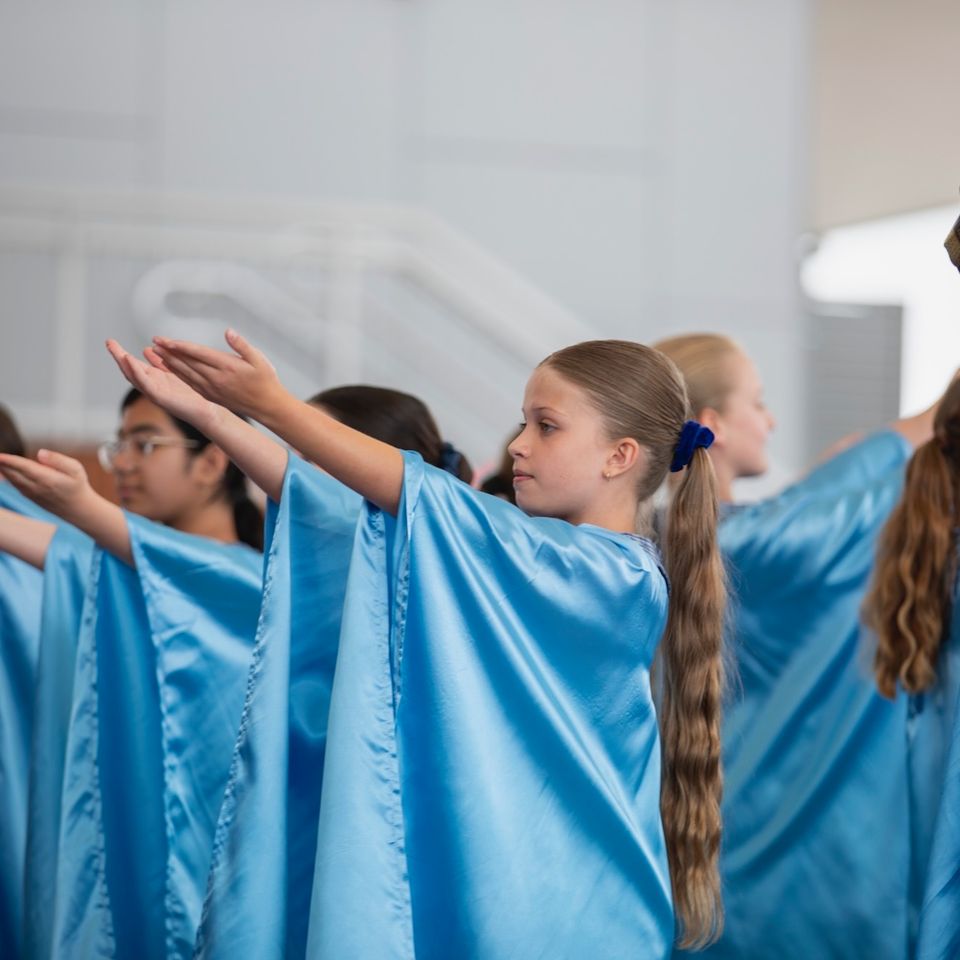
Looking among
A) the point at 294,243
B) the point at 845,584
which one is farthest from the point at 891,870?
the point at 294,243

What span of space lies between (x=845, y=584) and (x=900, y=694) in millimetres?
418

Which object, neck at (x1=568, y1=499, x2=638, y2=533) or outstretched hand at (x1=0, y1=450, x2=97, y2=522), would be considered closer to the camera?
neck at (x1=568, y1=499, x2=638, y2=533)

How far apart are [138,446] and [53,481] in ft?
1.79

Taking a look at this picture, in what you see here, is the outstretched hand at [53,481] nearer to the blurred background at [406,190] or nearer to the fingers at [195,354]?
the fingers at [195,354]

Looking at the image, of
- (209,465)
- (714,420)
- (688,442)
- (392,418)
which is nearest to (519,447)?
(688,442)

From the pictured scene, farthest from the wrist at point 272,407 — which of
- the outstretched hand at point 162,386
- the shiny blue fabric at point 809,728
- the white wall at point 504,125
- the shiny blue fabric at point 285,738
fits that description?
the white wall at point 504,125

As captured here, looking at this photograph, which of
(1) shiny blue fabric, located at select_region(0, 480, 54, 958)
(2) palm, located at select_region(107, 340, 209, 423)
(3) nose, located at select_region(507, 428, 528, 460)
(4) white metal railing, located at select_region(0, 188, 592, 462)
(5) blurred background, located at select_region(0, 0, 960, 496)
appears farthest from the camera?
(5) blurred background, located at select_region(0, 0, 960, 496)

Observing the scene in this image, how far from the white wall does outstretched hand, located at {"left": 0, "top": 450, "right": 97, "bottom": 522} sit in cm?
317

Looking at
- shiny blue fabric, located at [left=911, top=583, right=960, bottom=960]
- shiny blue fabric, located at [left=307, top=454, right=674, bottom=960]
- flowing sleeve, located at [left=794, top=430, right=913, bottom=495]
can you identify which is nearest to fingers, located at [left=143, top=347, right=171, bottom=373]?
shiny blue fabric, located at [left=307, top=454, right=674, bottom=960]

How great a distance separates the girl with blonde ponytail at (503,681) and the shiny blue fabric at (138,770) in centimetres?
61

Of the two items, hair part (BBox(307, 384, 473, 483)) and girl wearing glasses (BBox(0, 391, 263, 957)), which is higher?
hair part (BBox(307, 384, 473, 483))

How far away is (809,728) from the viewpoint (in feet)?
9.66

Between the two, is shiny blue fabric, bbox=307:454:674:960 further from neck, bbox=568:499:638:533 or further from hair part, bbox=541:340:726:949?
hair part, bbox=541:340:726:949

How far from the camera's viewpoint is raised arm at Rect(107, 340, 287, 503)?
1.63 m
